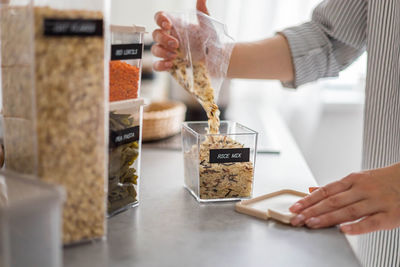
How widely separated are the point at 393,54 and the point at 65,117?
A: 867mm

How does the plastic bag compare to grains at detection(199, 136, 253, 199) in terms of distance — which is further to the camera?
the plastic bag

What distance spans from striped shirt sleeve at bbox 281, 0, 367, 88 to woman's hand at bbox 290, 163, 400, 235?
1.77 ft

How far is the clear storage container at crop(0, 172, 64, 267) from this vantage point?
1.66ft

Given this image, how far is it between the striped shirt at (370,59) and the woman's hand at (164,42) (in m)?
0.40

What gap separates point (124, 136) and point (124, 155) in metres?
0.04

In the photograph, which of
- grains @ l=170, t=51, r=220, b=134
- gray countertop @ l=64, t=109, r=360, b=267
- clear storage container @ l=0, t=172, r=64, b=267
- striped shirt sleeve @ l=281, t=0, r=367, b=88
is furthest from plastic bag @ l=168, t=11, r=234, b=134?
clear storage container @ l=0, t=172, r=64, b=267

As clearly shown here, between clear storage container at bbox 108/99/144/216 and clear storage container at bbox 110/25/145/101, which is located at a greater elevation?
clear storage container at bbox 110/25/145/101

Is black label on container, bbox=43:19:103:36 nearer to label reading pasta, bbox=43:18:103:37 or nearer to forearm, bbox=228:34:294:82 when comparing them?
label reading pasta, bbox=43:18:103:37

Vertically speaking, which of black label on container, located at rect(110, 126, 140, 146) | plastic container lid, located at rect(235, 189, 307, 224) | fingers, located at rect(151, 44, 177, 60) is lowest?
plastic container lid, located at rect(235, 189, 307, 224)

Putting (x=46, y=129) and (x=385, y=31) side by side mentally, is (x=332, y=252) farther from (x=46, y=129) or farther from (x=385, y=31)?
(x=385, y=31)

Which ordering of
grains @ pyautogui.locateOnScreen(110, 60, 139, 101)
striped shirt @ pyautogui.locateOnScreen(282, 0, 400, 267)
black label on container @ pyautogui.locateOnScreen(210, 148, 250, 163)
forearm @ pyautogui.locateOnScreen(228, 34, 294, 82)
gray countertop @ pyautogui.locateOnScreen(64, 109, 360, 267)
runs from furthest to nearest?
forearm @ pyautogui.locateOnScreen(228, 34, 294, 82)
striped shirt @ pyautogui.locateOnScreen(282, 0, 400, 267)
black label on container @ pyautogui.locateOnScreen(210, 148, 250, 163)
grains @ pyautogui.locateOnScreen(110, 60, 139, 101)
gray countertop @ pyautogui.locateOnScreen(64, 109, 360, 267)

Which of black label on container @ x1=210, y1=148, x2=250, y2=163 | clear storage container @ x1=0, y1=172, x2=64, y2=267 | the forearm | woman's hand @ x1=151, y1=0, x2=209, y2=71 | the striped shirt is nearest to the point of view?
clear storage container @ x1=0, y1=172, x2=64, y2=267

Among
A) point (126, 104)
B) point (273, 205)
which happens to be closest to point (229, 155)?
point (273, 205)

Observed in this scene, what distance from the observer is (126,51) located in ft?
2.63
